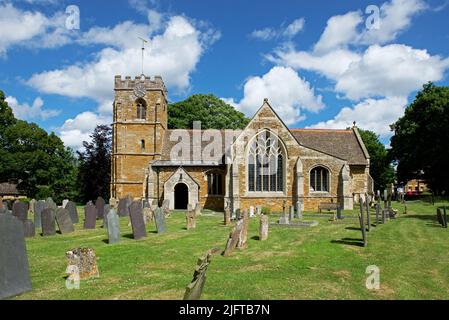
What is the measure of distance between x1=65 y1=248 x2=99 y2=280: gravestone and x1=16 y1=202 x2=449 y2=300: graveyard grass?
0.33 meters

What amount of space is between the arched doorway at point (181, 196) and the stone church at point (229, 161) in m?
0.03

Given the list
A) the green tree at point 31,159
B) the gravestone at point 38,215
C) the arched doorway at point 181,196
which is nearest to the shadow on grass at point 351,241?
the gravestone at point 38,215

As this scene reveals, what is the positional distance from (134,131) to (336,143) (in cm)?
1951

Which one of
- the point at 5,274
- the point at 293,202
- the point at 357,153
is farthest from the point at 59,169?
the point at 5,274

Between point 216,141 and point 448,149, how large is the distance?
23.9 metres

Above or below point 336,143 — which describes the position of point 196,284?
below

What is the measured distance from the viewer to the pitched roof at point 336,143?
105 ft

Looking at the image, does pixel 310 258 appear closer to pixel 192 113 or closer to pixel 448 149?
pixel 448 149

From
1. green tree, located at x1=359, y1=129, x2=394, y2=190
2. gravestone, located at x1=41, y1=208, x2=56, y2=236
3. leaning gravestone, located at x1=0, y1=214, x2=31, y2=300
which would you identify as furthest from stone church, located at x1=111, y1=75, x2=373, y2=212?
green tree, located at x1=359, y1=129, x2=394, y2=190

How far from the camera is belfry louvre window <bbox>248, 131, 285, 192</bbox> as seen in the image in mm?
28438

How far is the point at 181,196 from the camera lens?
3253 cm

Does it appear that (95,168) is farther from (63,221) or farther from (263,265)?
(263,265)

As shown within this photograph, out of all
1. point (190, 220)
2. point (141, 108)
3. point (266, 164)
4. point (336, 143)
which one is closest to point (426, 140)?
point (336, 143)
